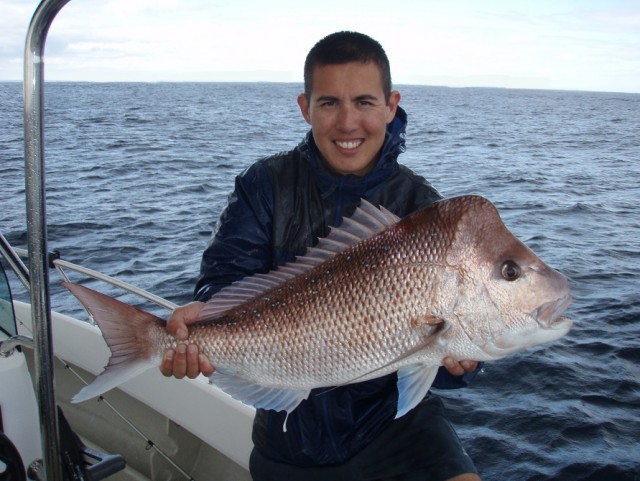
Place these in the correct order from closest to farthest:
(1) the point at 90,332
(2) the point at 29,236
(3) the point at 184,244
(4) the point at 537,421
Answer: (2) the point at 29,236 < (1) the point at 90,332 < (4) the point at 537,421 < (3) the point at 184,244

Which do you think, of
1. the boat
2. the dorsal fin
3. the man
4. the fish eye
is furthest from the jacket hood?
the boat

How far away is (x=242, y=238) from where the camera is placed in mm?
3182

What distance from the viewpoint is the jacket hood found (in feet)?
10.3

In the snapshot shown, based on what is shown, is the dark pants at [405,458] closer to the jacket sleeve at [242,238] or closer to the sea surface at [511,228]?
the jacket sleeve at [242,238]

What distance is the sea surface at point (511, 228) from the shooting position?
6.11 m

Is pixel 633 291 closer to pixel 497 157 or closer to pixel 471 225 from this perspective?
pixel 471 225

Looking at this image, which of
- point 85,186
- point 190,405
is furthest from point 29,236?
point 85,186

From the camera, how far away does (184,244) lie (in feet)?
39.3

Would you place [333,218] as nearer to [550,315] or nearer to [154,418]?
[550,315]

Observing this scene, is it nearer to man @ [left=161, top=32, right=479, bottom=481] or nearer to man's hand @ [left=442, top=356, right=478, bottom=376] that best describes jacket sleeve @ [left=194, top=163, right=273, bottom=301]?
man @ [left=161, top=32, right=479, bottom=481]

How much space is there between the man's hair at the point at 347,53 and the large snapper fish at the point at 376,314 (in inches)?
34.4

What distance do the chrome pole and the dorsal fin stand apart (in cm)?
66

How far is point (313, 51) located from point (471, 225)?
131 centimetres

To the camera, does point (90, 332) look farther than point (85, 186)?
No
